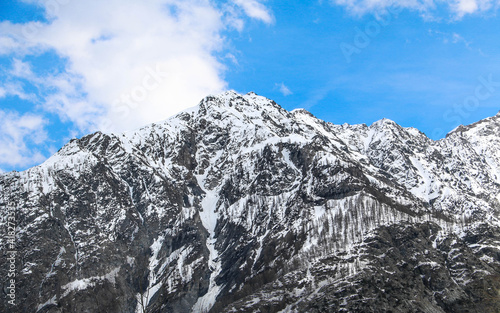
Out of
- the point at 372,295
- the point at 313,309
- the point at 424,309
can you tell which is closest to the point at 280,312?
the point at 313,309

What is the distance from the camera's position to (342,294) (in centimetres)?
19612

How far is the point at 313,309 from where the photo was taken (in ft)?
632

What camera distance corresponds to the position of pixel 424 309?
195125 millimetres

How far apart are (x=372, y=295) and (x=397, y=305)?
9.23m

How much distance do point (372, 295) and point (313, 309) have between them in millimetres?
21985

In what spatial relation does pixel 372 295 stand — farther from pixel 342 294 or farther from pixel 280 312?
pixel 280 312

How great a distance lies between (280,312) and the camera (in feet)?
656

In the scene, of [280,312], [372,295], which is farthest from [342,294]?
[280,312]

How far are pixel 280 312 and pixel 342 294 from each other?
79.1 feet

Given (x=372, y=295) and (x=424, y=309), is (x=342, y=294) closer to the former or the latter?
(x=372, y=295)

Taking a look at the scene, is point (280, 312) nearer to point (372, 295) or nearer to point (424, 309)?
point (372, 295)

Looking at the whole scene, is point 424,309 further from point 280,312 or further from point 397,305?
point 280,312

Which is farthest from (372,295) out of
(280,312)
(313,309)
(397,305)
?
(280,312)

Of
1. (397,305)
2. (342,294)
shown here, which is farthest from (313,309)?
(397,305)
